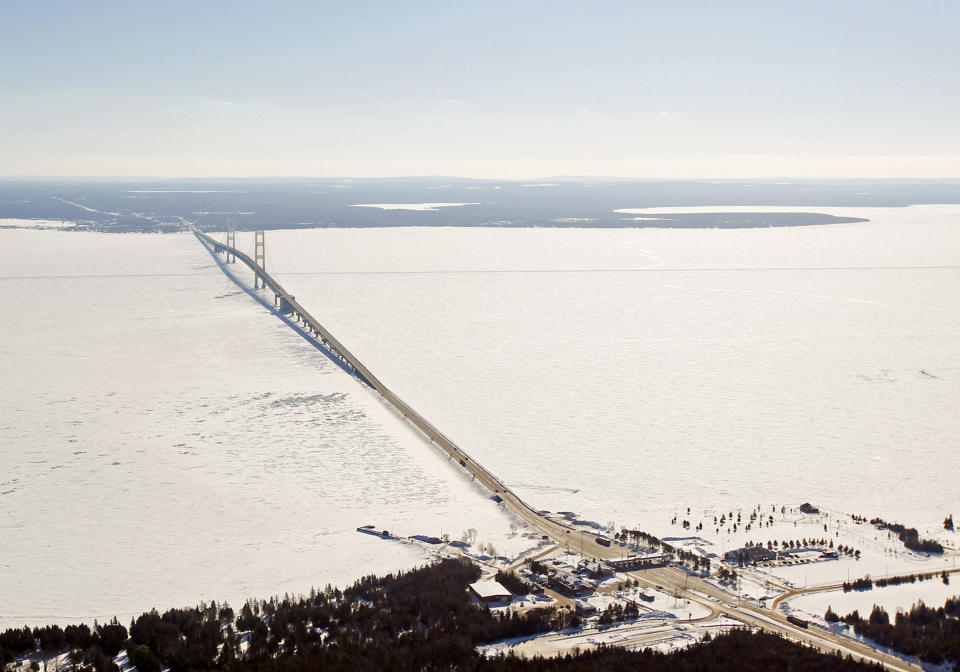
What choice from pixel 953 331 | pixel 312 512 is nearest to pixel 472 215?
pixel 953 331

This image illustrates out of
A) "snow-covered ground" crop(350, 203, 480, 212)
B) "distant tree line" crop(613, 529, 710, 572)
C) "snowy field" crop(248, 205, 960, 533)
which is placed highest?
"snow-covered ground" crop(350, 203, 480, 212)

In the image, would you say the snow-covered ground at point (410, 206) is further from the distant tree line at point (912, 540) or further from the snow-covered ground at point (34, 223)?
the distant tree line at point (912, 540)

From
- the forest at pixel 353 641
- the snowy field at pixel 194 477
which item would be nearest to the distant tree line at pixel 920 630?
the forest at pixel 353 641

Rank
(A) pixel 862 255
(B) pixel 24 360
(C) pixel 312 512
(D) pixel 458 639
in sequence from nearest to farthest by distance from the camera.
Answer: (D) pixel 458 639
(C) pixel 312 512
(B) pixel 24 360
(A) pixel 862 255

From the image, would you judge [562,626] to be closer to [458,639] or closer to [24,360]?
[458,639]

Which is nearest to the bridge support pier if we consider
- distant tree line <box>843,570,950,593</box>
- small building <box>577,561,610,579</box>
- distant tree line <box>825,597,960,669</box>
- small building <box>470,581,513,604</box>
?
small building <box>577,561,610,579</box>

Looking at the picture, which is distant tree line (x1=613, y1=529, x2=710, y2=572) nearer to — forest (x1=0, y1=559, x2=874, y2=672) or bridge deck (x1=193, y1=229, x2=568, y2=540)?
bridge deck (x1=193, y1=229, x2=568, y2=540)

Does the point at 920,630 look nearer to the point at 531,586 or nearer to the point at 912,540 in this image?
the point at 912,540
